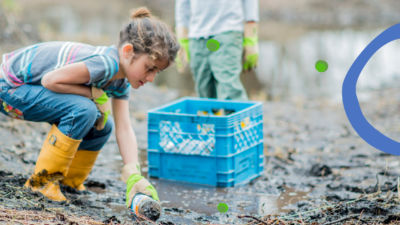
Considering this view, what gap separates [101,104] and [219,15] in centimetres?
146

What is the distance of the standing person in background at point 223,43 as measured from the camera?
3438 mm

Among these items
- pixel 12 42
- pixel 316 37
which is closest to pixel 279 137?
pixel 12 42

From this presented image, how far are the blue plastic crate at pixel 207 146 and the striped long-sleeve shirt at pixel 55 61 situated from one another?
2.13ft

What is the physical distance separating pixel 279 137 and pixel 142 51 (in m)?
2.39

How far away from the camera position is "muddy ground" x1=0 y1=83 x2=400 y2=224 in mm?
2225

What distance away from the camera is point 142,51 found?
89.0 inches

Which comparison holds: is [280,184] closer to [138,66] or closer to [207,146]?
[207,146]

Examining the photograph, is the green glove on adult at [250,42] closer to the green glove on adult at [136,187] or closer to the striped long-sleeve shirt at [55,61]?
the striped long-sleeve shirt at [55,61]

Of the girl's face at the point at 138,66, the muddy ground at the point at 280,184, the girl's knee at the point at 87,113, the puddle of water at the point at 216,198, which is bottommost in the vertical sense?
the puddle of water at the point at 216,198

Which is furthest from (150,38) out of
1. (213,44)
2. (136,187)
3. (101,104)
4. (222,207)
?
(213,44)

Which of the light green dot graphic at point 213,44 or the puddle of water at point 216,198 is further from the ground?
the light green dot graphic at point 213,44

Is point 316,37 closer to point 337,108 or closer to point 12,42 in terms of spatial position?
point 337,108

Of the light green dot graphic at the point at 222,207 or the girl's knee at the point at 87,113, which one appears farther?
the light green dot graphic at the point at 222,207

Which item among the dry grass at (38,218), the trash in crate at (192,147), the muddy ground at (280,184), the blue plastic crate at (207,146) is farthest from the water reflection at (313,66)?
the dry grass at (38,218)
